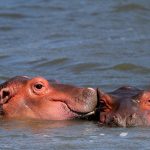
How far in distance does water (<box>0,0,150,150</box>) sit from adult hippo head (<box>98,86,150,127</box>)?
127 millimetres

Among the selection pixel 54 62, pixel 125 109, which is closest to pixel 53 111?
pixel 125 109

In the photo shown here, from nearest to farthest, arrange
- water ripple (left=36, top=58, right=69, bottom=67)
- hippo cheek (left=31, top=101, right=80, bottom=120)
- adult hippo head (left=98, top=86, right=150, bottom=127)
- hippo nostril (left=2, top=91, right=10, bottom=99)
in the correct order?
adult hippo head (left=98, top=86, right=150, bottom=127)
hippo cheek (left=31, top=101, right=80, bottom=120)
hippo nostril (left=2, top=91, right=10, bottom=99)
water ripple (left=36, top=58, right=69, bottom=67)

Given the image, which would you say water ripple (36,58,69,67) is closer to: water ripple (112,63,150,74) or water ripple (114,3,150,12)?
water ripple (112,63,150,74)

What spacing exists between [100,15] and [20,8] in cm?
236

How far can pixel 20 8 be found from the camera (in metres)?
18.1

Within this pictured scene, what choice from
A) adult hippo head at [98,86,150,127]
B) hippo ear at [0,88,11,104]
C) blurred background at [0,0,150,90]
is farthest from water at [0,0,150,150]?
hippo ear at [0,88,11,104]

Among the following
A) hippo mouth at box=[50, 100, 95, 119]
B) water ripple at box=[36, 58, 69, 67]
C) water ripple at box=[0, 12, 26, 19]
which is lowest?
hippo mouth at box=[50, 100, 95, 119]

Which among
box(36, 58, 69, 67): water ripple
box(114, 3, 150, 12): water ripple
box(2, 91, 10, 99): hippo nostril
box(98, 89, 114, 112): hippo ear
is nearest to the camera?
box(98, 89, 114, 112): hippo ear

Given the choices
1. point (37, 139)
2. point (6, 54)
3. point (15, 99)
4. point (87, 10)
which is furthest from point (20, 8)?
point (37, 139)

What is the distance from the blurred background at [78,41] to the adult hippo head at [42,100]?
6.70 ft

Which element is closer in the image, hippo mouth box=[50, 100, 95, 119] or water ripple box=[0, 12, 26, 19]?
hippo mouth box=[50, 100, 95, 119]

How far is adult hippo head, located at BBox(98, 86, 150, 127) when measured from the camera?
754 centimetres

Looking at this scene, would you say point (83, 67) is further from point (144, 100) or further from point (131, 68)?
point (144, 100)

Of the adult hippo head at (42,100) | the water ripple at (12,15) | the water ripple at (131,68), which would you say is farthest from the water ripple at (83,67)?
the water ripple at (12,15)
